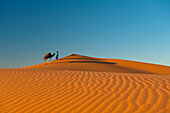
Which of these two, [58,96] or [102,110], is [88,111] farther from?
[58,96]

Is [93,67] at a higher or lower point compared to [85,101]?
lower

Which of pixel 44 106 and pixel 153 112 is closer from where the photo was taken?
pixel 153 112

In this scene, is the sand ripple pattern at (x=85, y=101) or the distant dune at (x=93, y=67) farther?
the distant dune at (x=93, y=67)

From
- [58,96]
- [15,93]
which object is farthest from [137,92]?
[15,93]

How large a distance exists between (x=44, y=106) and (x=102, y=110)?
1309 millimetres

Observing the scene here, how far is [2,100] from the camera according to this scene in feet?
15.3

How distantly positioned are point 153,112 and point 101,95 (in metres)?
1.48

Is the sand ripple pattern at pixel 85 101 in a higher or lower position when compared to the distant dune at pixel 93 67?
higher

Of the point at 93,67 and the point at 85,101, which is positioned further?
the point at 93,67

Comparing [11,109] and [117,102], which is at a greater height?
[117,102]

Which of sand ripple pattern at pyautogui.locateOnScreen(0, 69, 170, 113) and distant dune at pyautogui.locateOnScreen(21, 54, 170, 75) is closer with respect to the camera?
sand ripple pattern at pyautogui.locateOnScreen(0, 69, 170, 113)

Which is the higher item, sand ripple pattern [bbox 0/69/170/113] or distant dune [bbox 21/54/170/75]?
sand ripple pattern [bbox 0/69/170/113]

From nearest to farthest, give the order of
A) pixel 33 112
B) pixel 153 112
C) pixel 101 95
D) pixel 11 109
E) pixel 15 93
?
pixel 153 112, pixel 33 112, pixel 11 109, pixel 101 95, pixel 15 93

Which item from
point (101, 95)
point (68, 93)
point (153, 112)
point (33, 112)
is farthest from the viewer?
point (68, 93)
